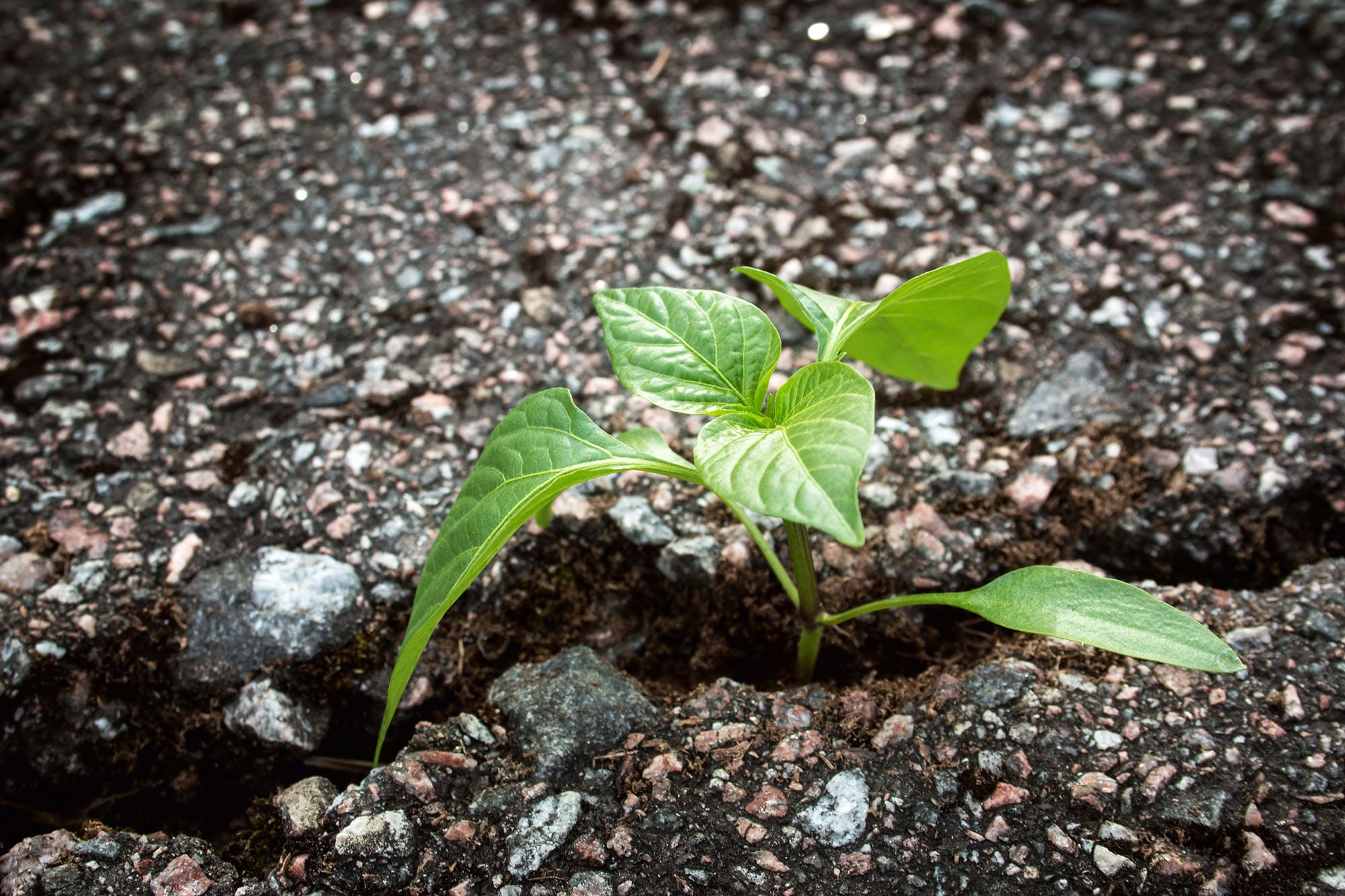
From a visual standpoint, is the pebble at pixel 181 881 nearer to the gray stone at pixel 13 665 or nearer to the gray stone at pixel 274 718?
the gray stone at pixel 274 718

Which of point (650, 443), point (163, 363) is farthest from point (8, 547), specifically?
point (650, 443)

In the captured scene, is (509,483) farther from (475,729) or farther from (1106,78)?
(1106,78)

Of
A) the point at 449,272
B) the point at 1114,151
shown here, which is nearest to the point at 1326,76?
Result: the point at 1114,151

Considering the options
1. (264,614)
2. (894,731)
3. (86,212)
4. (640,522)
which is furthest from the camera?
(86,212)

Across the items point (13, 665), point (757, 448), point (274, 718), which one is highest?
point (757, 448)

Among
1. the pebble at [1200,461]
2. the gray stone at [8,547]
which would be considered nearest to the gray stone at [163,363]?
the gray stone at [8,547]
